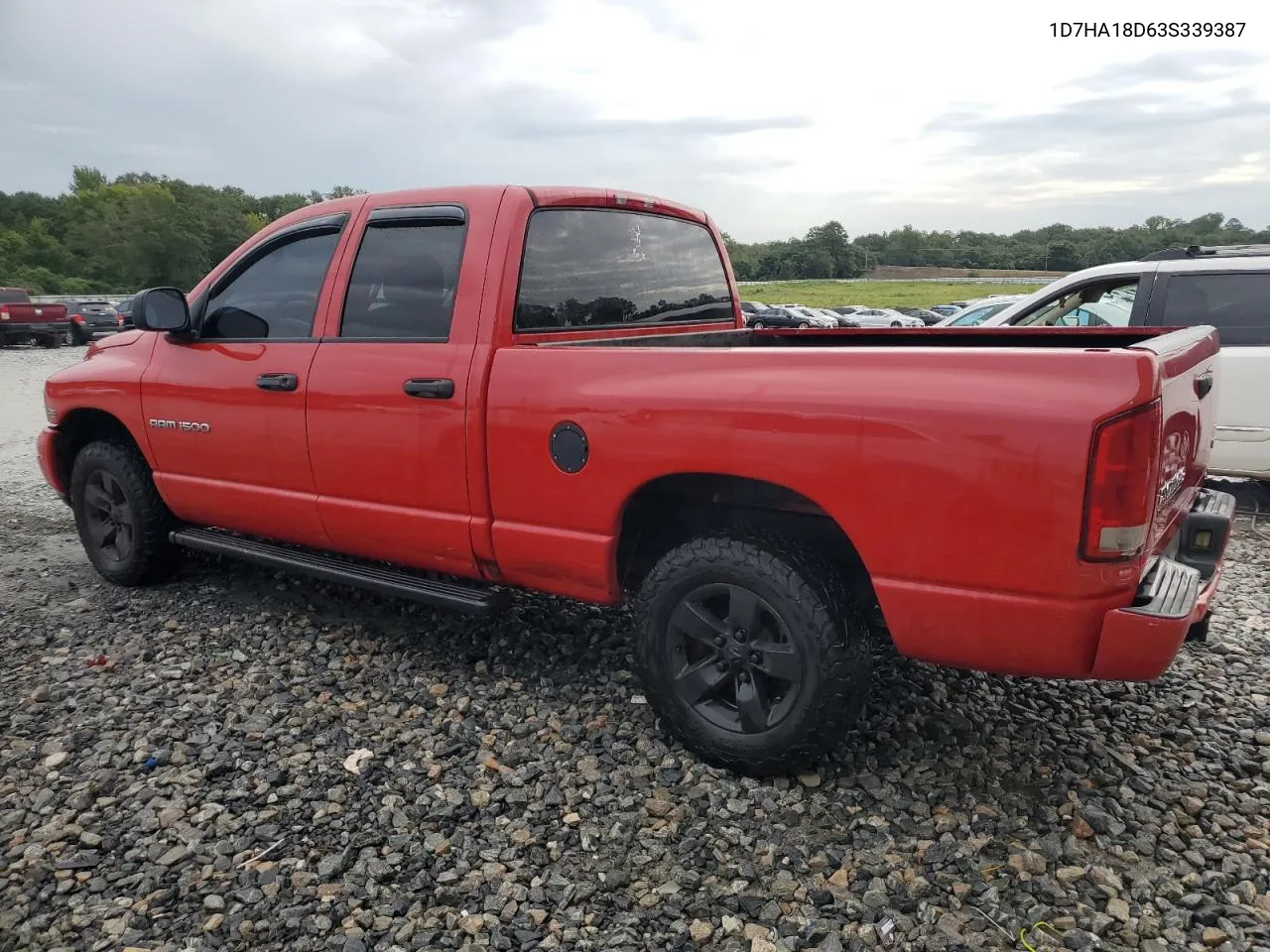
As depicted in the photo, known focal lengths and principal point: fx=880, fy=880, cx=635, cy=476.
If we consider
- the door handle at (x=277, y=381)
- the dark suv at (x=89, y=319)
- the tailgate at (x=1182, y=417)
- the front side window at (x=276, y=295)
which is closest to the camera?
the tailgate at (x=1182, y=417)

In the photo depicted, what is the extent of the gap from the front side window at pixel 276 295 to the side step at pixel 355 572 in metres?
0.97

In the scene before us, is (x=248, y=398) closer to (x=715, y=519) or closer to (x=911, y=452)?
(x=715, y=519)

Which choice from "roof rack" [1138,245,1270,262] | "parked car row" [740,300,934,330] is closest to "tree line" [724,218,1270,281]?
"parked car row" [740,300,934,330]

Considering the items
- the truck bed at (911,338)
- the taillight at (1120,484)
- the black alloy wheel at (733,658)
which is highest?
the truck bed at (911,338)

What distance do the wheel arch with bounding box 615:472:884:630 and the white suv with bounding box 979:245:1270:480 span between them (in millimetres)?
3620

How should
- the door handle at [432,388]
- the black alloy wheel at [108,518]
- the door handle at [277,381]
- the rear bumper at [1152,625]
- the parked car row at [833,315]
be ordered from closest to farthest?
the rear bumper at [1152,625] → the door handle at [432,388] → the door handle at [277,381] → the black alloy wheel at [108,518] → the parked car row at [833,315]

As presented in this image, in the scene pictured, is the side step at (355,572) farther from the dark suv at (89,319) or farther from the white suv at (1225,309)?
the dark suv at (89,319)

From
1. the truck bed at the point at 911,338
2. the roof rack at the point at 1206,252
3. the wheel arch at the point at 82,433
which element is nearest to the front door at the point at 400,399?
the truck bed at the point at 911,338

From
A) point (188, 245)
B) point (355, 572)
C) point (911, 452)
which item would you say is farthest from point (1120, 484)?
point (188, 245)

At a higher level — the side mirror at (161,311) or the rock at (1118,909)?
the side mirror at (161,311)

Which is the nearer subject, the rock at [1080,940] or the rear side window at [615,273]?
the rock at [1080,940]

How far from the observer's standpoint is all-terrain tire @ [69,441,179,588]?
15.0 feet

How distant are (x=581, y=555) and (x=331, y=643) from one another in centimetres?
162

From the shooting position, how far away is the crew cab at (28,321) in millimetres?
23953
